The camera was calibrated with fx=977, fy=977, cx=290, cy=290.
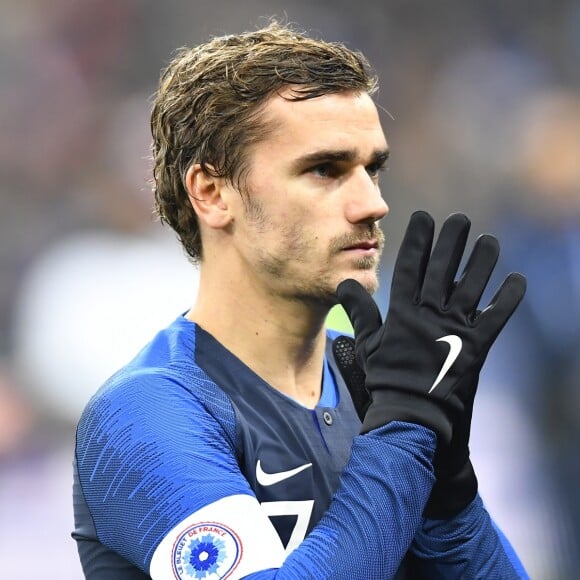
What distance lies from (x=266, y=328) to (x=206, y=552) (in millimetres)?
580

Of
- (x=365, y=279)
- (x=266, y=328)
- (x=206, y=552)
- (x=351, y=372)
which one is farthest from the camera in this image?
(x=351, y=372)

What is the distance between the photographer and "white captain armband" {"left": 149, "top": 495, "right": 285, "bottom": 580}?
155 centimetres

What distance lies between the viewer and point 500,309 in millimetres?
1686

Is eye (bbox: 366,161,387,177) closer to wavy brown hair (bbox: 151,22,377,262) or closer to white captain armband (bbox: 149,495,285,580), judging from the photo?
wavy brown hair (bbox: 151,22,377,262)

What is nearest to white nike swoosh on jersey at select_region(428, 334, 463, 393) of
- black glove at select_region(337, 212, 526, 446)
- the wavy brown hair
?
black glove at select_region(337, 212, 526, 446)

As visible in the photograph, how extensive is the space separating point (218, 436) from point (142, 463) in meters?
0.14

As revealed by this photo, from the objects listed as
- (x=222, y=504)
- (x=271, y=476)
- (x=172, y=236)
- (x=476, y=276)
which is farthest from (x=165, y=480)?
(x=172, y=236)

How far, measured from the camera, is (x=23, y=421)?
13.1 ft

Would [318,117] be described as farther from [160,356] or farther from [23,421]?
[23,421]

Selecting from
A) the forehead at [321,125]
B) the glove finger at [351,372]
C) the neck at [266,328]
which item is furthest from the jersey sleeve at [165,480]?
the forehead at [321,125]

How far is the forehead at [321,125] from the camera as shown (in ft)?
6.33

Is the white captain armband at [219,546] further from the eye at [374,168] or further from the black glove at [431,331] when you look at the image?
the eye at [374,168]

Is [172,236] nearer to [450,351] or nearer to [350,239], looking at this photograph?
[350,239]

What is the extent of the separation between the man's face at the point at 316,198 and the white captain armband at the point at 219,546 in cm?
52
